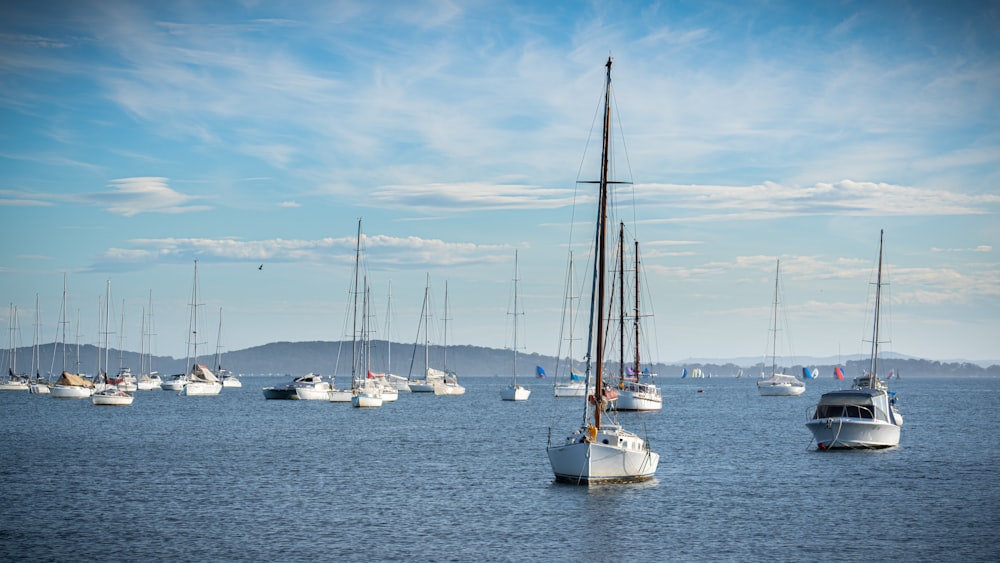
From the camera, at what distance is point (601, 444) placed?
4609cm

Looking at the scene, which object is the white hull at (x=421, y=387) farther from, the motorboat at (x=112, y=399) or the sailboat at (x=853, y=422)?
the sailboat at (x=853, y=422)

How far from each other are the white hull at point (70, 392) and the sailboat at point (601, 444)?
130 meters

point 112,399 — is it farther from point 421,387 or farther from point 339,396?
point 421,387

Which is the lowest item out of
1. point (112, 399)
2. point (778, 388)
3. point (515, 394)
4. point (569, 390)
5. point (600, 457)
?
point (112, 399)

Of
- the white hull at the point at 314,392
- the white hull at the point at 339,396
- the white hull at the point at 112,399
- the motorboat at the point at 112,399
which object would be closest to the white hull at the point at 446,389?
the white hull at the point at 314,392

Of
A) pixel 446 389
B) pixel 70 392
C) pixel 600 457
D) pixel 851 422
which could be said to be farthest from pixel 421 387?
pixel 600 457

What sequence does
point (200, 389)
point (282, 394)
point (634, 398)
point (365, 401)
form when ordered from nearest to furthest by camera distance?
point (634, 398)
point (365, 401)
point (282, 394)
point (200, 389)

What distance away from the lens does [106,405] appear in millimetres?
136500

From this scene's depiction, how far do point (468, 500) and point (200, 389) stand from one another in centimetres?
13565

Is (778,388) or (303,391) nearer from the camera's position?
(303,391)

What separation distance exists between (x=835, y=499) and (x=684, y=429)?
46754 mm

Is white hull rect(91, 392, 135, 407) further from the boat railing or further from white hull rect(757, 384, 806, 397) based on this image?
white hull rect(757, 384, 806, 397)

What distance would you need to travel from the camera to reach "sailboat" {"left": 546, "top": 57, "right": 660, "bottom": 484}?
1802 inches

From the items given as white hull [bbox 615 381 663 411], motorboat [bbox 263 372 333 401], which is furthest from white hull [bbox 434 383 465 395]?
white hull [bbox 615 381 663 411]
